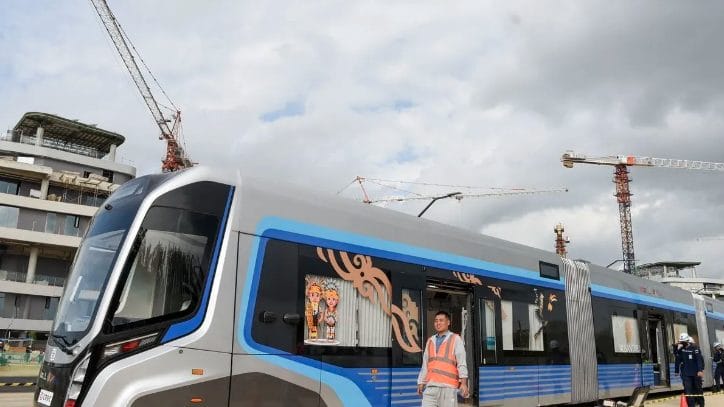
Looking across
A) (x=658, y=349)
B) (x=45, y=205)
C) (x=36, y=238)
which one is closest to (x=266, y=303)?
(x=658, y=349)

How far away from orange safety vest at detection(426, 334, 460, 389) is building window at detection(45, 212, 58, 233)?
172 feet

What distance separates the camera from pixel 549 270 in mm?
12461

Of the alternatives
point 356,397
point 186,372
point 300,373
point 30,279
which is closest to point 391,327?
point 356,397

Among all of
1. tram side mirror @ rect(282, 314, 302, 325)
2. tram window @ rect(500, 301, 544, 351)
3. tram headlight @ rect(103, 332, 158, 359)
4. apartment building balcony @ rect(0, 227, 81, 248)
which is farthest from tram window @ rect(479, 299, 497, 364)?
apartment building balcony @ rect(0, 227, 81, 248)

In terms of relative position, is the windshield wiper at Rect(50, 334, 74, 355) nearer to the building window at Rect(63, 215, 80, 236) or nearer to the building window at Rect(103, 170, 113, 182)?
the building window at Rect(63, 215, 80, 236)

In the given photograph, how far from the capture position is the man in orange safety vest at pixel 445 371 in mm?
7000

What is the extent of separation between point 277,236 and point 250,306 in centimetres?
94

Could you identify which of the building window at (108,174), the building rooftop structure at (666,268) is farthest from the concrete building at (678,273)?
the building window at (108,174)

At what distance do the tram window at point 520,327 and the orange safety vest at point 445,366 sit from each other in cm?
384

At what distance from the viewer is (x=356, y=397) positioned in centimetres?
761

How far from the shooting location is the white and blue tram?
586 centimetres

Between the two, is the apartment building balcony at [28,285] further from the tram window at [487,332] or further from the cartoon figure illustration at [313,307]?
the cartoon figure illustration at [313,307]

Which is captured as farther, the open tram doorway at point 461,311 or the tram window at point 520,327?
the tram window at point 520,327

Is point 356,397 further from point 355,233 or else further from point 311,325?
point 355,233
